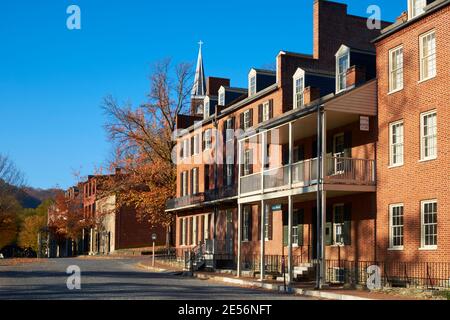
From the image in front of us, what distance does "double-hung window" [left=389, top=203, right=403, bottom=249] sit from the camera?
85.2 ft

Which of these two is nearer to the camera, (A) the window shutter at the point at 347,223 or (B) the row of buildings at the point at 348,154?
(B) the row of buildings at the point at 348,154

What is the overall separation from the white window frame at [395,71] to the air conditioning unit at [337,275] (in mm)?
7894

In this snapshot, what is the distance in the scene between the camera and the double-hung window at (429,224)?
2405 centimetres

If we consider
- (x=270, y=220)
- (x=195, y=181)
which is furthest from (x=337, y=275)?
(x=195, y=181)

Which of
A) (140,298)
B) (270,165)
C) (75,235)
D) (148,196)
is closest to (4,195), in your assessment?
(148,196)

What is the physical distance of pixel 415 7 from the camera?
2588cm

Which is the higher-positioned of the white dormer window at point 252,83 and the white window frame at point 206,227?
the white dormer window at point 252,83

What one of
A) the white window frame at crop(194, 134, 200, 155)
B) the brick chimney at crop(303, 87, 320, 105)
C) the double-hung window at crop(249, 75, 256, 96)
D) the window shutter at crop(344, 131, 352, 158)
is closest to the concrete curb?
the window shutter at crop(344, 131, 352, 158)

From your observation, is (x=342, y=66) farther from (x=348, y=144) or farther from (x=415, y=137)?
(x=415, y=137)

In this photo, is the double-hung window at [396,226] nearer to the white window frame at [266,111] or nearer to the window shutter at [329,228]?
the window shutter at [329,228]

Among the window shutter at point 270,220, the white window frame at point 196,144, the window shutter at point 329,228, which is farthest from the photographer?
the white window frame at point 196,144

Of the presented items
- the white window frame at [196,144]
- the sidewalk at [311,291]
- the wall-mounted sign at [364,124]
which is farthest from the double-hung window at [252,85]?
the wall-mounted sign at [364,124]

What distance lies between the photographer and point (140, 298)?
2028 cm

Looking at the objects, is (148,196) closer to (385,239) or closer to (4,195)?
(4,195)
